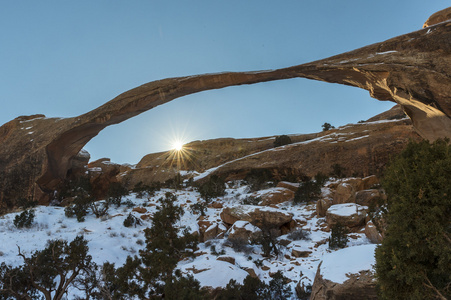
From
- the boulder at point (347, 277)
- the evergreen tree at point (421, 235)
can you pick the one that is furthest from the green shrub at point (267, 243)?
the evergreen tree at point (421, 235)

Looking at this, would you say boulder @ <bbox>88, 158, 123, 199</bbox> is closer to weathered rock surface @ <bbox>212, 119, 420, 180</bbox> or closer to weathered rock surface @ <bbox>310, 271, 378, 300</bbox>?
weathered rock surface @ <bbox>212, 119, 420, 180</bbox>

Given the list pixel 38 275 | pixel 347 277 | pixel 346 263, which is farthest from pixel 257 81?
pixel 38 275

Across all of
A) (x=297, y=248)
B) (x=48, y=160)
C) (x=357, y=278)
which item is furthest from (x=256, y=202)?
(x=48, y=160)

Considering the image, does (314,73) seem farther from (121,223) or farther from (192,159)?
(192,159)

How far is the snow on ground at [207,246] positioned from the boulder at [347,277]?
30 millimetres

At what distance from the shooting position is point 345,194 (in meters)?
16.3

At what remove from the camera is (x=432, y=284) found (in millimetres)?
4914

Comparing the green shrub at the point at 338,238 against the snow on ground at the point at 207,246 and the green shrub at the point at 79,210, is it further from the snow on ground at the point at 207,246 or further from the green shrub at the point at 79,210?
the green shrub at the point at 79,210

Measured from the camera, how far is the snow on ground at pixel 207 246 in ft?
30.0

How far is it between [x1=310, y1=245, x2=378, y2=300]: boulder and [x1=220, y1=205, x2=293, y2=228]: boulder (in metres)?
6.47

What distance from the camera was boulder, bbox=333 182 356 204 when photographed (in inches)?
634

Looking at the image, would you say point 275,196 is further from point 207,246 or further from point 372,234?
point 372,234

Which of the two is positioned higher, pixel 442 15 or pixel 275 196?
pixel 442 15

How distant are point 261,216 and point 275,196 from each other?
5.06 meters
